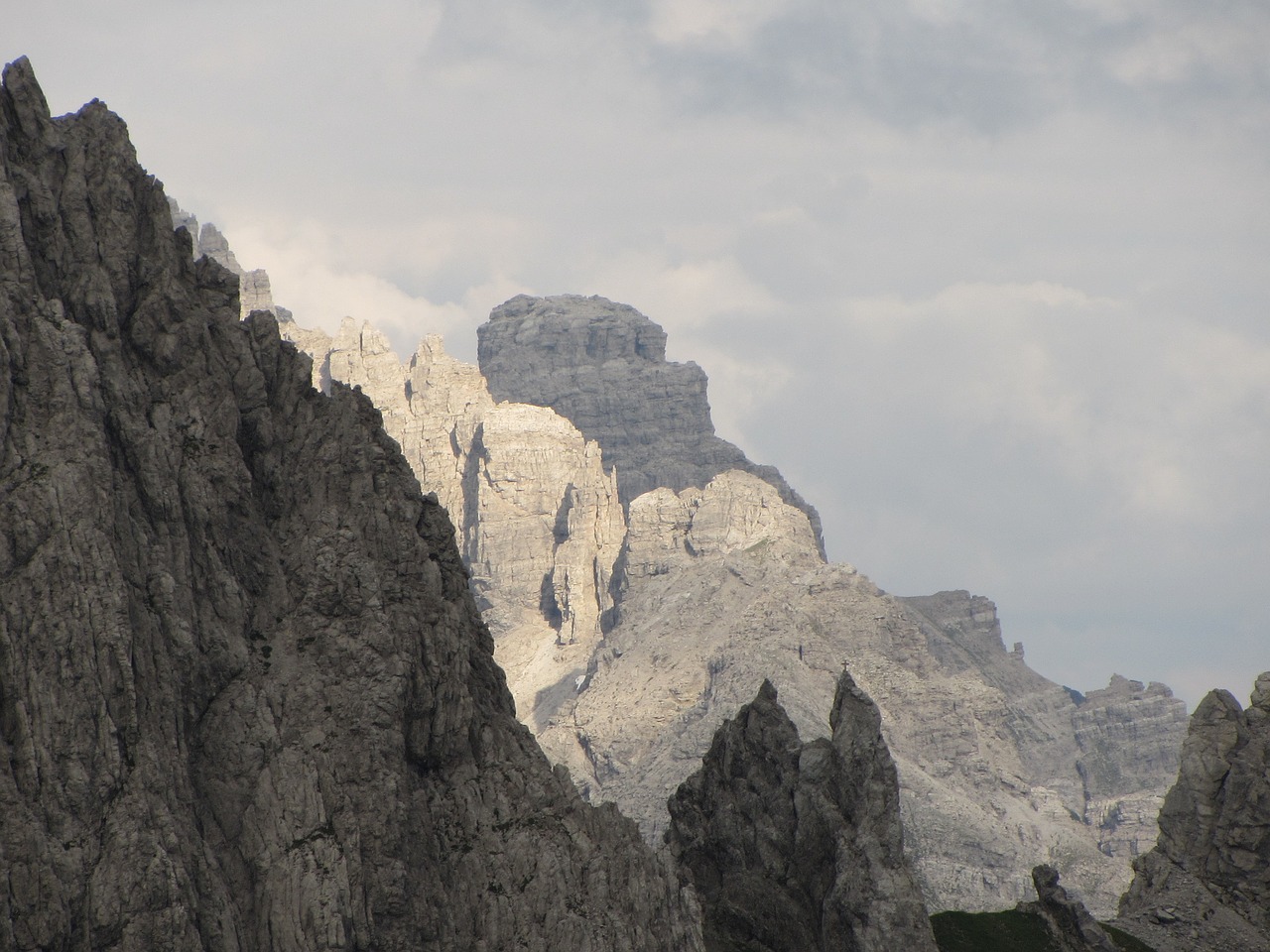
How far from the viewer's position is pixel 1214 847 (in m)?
116

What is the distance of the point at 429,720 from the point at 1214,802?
242 ft

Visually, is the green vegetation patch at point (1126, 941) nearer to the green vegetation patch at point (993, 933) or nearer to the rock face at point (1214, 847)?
the green vegetation patch at point (993, 933)

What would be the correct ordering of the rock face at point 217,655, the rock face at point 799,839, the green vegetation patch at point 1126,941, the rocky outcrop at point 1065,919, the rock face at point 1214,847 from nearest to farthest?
the rock face at point 217,655 < the rock face at point 799,839 < the rocky outcrop at point 1065,919 < the green vegetation patch at point 1126,941 < the rock face at point 1214,847

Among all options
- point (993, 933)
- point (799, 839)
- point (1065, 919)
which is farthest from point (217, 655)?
point (1065, 919)

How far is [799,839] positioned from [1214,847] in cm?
3788

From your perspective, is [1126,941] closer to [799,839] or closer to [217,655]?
[799,839]

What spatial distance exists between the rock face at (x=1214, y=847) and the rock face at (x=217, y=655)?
51.4 metres

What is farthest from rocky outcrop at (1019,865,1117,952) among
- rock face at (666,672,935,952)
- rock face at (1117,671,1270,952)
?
rock face at (666,672,935,952)

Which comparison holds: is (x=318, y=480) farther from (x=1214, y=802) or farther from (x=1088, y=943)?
(x=1214, y=802)

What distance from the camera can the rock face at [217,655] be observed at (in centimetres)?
5188

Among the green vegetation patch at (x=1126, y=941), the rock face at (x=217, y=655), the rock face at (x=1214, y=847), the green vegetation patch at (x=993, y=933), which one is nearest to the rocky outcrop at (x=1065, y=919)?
the green vegetation patch at (x=993, y=933)

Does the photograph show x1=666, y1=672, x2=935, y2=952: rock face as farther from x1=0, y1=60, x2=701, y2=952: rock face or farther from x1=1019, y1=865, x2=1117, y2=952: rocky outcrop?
x1=0, y1=60, x2=701, y2=952: rock face

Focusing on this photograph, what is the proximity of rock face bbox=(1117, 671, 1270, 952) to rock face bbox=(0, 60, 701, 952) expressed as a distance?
51398mm

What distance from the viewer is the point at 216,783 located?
5688 centimetres
